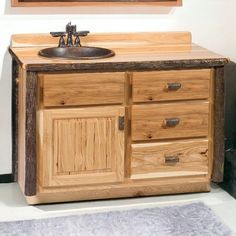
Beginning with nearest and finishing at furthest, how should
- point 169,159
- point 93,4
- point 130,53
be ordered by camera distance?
1. point 169,159
2. point 130,53
3. point 93,4

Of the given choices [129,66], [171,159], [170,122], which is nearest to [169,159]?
[171,159]

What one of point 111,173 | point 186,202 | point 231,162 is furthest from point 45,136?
point 231,162

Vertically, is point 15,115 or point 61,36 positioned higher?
point 61,36

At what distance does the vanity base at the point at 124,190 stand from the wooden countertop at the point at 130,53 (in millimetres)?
613

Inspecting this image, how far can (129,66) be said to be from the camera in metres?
3.25

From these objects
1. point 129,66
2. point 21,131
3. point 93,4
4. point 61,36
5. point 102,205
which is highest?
point 93,4

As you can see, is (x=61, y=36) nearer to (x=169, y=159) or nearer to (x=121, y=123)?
(x=121, y=123)

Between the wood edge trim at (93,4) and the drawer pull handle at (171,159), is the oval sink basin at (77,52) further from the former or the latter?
the drawer pull handle at (171,159)

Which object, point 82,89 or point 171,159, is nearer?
point 82,89

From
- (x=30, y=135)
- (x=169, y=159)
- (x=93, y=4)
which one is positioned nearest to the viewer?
(x=30, y=135)

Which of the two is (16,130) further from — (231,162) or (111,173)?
(231,162)

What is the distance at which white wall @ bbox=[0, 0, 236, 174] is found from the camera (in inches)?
141

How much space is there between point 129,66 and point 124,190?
667 millimetres

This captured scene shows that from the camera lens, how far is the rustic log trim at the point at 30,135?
3146 millimetres
